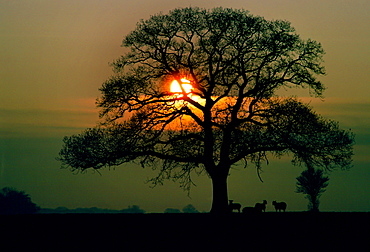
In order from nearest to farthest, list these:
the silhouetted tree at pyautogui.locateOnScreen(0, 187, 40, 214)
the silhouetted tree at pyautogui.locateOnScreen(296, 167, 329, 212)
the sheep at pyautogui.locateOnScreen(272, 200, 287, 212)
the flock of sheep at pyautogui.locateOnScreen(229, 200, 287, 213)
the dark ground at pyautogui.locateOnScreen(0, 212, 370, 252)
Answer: the dark ground at pyautogui.locateOnScreen(0, 212, 370, 252), the flock of sheep at pyautogui.locateOnScreen(229, 200, 287, 213), the sheep at pyautogui.locateOnScreen(272, 200, 287, 212), the silhouetted tree at pyautogui.locateOnScreen(296, 167, 329, 212), the silhouetted tree at pyautogui.locateOnScreen(0, 187, 40, 214)

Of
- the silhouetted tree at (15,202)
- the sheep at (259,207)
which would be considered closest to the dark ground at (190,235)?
the sheep at (259,207)

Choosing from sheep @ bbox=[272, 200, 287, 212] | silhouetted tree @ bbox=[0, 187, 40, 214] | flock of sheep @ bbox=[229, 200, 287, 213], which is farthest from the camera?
silhouetted tree @ bbox=[0, 187, 40, 214]

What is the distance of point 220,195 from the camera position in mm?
35219

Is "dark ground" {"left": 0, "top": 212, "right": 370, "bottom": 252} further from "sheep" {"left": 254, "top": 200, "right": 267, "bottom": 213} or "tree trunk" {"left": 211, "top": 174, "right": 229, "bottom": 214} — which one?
"sheep" {"left": 254, "top": 200, "right": 267, "bottom": 213}

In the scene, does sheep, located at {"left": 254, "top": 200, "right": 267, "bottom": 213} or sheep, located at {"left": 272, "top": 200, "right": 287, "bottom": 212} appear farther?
sheep, located at {"left": 272, "top": 200, "right": 287, "bottom": 212}

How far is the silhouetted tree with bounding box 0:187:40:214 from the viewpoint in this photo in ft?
382

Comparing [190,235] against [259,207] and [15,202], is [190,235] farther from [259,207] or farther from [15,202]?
[15,202]

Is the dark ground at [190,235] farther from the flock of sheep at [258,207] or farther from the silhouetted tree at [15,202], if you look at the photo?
the silhouetted tree at [15,202]

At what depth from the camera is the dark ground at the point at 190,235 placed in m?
18.2

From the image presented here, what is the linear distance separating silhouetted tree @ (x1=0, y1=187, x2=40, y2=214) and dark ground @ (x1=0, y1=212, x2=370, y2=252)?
9380cm

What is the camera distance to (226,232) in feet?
74.4

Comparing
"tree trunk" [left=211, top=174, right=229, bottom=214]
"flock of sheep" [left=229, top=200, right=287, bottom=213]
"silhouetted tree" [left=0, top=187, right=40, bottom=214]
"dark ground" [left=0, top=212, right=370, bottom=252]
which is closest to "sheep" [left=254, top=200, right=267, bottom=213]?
"flock of sheep" [left=229, top=200, right=287, bottom=213]

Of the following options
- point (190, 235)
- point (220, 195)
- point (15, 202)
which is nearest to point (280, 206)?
point (220, 195)

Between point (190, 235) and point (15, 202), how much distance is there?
4157 inches
